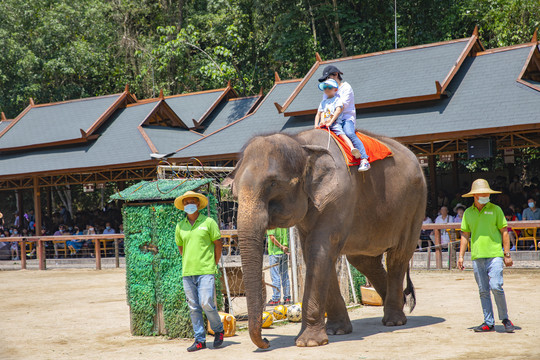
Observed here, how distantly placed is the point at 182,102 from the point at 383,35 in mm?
Result: 10202

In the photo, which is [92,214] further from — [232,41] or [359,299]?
[359,299]

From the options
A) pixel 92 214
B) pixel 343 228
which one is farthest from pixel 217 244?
pixel 92 214

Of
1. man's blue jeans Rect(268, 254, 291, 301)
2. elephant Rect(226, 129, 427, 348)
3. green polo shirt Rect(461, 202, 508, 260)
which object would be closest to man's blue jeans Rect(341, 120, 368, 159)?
elephant Rect(226, 129, 427, 348)

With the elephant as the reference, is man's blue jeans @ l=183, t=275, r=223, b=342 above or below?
below

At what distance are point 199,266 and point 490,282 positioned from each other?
3.52 metres

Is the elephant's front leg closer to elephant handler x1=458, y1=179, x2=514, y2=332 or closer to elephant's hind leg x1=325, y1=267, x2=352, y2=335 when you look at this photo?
elephant's hind leg x1=325, y1=267, x2=352, y2=335

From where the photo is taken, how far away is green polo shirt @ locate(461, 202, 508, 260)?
27.9ft

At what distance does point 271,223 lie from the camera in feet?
25.7

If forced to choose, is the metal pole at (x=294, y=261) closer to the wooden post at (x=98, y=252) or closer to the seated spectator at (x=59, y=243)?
the wooden post at (x=98, y=252)

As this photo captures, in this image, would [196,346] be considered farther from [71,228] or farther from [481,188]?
[71,228]

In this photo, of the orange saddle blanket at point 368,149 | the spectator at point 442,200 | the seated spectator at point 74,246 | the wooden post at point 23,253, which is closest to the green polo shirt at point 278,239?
the orange saddle blanket at point 368,149

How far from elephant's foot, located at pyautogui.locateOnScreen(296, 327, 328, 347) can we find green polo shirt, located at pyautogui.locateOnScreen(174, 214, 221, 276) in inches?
51.0

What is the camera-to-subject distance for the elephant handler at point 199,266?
8.33m

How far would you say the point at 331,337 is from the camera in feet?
28.8
